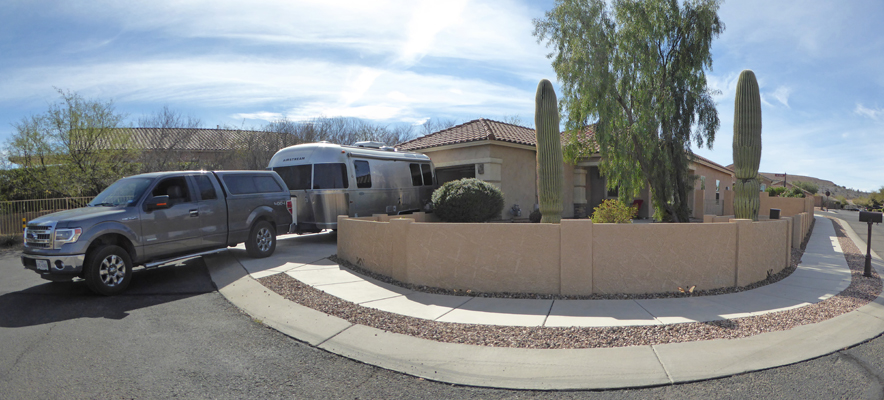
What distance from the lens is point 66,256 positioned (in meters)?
6.41

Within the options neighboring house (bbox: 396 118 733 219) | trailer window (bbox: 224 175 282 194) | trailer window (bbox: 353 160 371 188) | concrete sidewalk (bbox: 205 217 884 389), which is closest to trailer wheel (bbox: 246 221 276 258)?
trailer window (bbox: 224 175 282 194)

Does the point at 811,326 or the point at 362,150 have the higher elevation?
the point at 362,150

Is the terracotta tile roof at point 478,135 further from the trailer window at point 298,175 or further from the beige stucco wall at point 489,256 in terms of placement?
the beige stucco wall at point 489,256

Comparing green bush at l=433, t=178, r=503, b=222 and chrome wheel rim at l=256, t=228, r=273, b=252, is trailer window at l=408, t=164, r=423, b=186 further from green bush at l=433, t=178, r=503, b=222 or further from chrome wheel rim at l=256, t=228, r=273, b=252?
chrome wheel rim at l=256, t=228, r=273, b=252

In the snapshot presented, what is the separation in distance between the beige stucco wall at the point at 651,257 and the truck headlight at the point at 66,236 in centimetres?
749

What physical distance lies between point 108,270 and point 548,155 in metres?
8.37

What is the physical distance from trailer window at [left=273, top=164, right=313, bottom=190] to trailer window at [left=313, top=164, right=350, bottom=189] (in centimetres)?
25

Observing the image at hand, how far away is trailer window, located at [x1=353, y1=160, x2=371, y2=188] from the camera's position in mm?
11938

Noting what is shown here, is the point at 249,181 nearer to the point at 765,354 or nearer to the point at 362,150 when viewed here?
the point at 362,150

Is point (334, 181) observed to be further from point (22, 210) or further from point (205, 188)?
point (22, 210)

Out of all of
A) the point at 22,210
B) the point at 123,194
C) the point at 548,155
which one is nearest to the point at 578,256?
the point at 548,155

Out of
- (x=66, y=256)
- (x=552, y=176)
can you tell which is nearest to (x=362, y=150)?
(x=552, y=176)

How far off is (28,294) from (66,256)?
1362 mm

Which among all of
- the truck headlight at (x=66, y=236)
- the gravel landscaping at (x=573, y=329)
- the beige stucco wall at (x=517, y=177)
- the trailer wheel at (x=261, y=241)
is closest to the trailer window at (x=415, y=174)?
the beige stucco wall at (x=517, y=177)
